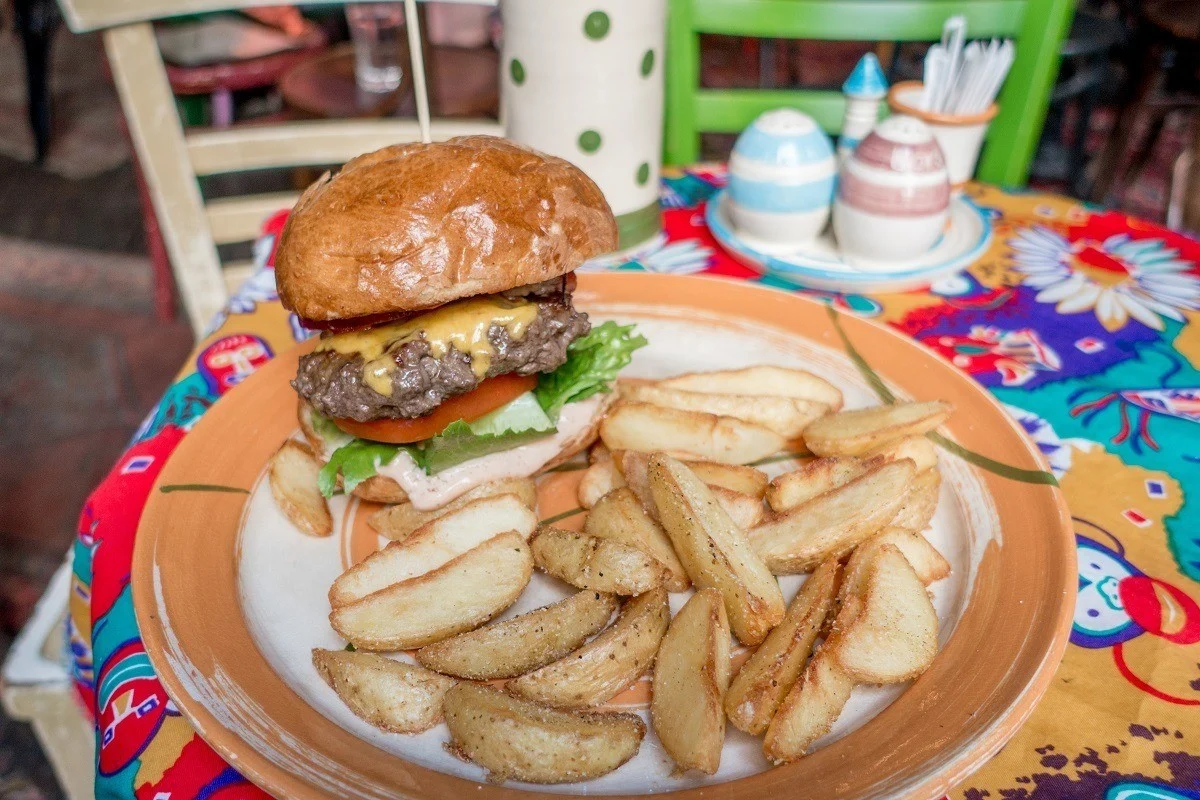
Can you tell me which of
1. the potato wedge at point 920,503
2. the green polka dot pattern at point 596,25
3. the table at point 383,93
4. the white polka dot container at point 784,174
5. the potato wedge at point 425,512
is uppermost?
the green polka dot pattern at point 596,25

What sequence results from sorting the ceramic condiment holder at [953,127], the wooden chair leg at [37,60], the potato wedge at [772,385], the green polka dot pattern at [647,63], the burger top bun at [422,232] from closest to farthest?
the burger top bun at [422,232] → the potato wedge at [772,385] → the green polka dot pattern at [647,63] → the ceramic condiment holder at [953,127] → the wooden chair leg at [37,60]

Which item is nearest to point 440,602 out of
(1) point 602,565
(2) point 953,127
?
(1) point 602,565

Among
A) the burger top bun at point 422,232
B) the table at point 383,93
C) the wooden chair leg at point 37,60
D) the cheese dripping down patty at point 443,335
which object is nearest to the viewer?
the burger top bun at point 422,232

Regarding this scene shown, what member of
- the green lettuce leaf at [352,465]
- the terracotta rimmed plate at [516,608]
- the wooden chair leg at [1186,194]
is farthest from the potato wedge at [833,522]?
the wooden chair leg at [1186,194]

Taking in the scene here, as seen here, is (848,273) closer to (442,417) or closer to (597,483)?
(597,483)

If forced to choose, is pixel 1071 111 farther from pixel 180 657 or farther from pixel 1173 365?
pixel 180 657

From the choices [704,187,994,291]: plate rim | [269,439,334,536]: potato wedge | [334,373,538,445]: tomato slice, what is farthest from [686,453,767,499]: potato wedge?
[704,187,994,291]: plate rim

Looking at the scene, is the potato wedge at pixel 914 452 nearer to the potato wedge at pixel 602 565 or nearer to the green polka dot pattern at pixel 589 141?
the potato wedge at pixel 602 565
